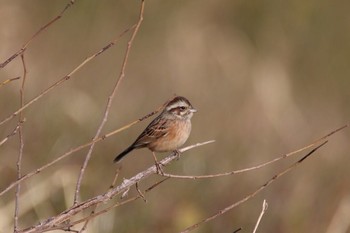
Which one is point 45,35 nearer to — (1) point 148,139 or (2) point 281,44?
(2) point 281,44

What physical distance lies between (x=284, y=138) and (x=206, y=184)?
165 centimetres

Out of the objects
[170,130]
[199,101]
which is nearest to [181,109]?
[170,130]

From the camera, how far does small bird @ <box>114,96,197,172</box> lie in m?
6.54

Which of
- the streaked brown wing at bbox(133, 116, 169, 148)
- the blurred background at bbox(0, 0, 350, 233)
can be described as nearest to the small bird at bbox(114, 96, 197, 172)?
the streaked brown wing at bbox(133, 116, 169, 148)

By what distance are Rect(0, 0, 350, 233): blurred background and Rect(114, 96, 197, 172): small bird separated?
1.59 feet

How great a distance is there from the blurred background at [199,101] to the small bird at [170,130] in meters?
0.48

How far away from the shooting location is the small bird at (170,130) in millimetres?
6535

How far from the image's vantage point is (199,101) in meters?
9.84

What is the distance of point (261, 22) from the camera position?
11.1m

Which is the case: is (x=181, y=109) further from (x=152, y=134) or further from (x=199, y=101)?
(x=199, y=101)

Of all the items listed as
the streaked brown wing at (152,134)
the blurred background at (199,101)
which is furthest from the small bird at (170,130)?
the blurred background at (199,101)

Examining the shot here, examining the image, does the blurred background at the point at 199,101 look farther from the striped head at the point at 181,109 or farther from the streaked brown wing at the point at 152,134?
the striped head at the point at 181,109

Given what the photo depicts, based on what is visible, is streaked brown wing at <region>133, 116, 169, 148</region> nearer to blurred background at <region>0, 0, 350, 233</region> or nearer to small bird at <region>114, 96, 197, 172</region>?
small bird at <region>114, 96, 197, 172</region>

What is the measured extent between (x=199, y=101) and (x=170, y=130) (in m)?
3.30
